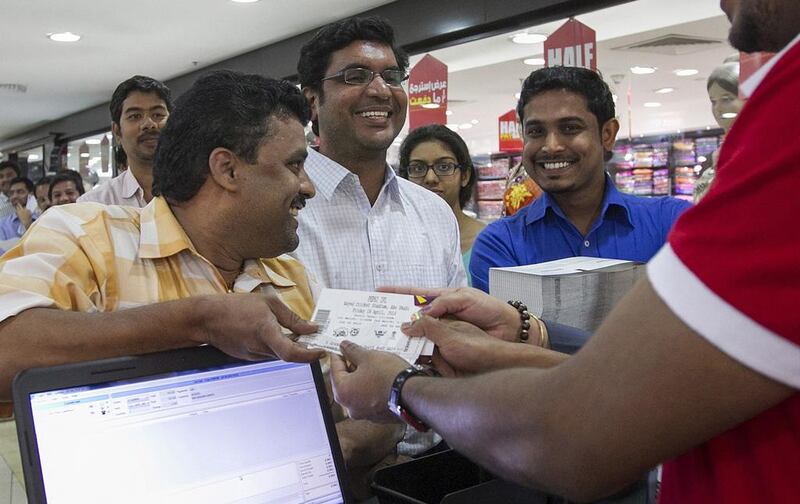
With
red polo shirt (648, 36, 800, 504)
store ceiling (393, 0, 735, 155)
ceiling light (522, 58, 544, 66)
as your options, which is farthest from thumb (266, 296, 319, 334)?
ceiling light (522, 58, 544, 66)

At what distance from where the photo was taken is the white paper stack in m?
1.41

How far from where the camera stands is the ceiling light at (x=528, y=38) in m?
5.84

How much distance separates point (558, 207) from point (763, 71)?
64.0 inches

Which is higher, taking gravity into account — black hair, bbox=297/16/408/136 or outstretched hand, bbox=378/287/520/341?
black hair, bbox=297/16/408/136

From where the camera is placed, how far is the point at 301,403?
44.6 inches

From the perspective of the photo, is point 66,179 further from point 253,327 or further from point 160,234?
point 253,327

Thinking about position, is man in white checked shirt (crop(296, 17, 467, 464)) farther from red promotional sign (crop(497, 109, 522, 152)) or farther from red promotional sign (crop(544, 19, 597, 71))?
red promotional sign (crop(497, 109, 522, 152))

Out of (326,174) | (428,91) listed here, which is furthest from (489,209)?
(326,174)

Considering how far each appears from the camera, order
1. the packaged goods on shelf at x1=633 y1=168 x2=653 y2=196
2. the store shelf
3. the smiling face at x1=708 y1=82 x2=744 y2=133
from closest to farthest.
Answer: the smiling face at x1=708 y1=82 x2=744 y2=133
the store shelf
the packaged goods on shelf at x1=633 y1=168 x2=653 y2=196

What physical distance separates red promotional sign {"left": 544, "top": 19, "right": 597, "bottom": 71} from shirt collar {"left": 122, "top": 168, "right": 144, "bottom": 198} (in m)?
2.21

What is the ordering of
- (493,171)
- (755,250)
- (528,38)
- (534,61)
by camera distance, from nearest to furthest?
1. (755,250)
2. (528,38)
3. (534,61)
4. (493,171)

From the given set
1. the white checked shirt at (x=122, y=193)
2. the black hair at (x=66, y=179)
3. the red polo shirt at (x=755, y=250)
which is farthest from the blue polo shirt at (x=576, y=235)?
the black hair at (x=66, y=179)

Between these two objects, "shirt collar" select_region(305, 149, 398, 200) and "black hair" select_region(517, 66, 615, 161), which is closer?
"shirt collar" select_region(305, 149, 398, 200)

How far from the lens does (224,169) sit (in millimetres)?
1538
